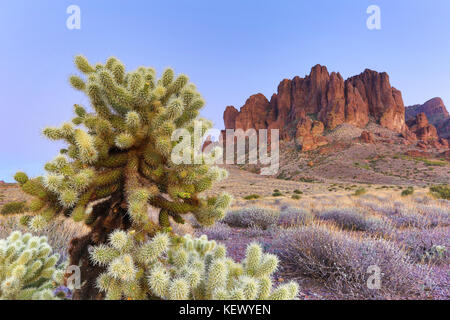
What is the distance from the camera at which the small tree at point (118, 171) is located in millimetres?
2365

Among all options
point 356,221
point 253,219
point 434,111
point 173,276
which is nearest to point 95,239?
point 173,276

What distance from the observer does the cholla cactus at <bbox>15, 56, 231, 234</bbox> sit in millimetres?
2352

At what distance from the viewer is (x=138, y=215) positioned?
2.27m

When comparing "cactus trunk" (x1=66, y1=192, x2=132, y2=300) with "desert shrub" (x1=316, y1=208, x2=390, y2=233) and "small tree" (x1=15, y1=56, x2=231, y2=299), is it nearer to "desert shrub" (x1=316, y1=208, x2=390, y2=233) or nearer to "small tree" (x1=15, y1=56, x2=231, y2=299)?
"small tree" (x1=15, y1=56, x2=231, y2=299)

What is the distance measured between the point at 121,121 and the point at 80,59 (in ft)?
3.59

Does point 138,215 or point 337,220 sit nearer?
point 138,215

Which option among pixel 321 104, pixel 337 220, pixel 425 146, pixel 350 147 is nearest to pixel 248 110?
pixel 321 104

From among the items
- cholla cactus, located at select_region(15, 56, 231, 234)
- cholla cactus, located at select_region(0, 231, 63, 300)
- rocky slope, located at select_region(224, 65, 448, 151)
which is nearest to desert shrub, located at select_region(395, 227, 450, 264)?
cholla cactus, located at select_region(15, 56, 231, 234)

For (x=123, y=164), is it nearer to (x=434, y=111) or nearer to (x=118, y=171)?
(x=118, y=171)

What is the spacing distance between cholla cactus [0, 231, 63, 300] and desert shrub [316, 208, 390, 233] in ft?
20.3

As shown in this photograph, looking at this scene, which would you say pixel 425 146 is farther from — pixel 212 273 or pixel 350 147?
pixel 212 273

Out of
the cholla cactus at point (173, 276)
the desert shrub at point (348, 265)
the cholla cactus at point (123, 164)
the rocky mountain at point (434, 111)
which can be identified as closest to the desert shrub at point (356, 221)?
the desert shrub at point (348, 265)

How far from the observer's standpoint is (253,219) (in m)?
8.75

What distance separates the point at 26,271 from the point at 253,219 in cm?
702
